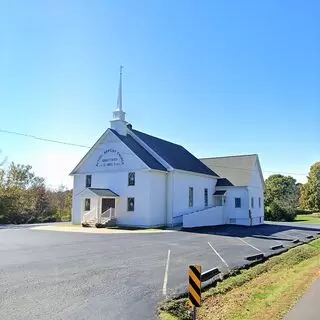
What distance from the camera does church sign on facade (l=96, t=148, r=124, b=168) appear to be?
34.0 meters

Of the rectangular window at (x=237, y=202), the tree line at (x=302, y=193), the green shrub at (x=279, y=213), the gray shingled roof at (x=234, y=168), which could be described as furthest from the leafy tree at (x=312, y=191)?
the rectangular window at (x=237, y=202)

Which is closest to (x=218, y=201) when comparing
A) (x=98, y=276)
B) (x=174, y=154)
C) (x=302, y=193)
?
(x=174, y=154)

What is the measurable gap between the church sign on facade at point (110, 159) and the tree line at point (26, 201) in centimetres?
1368

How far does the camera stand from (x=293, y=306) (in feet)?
26.5

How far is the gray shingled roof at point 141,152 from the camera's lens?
32.5 metres

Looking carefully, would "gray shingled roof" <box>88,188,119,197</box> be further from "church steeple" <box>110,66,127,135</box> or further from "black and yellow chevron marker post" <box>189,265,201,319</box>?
"black and yellow chevron marker post" <box>189,265,201,319</box>

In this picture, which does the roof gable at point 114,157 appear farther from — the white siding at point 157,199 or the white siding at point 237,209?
the white siding at point 237,209

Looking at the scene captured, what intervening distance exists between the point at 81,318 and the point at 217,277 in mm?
5338

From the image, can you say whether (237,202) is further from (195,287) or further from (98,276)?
(195,287)

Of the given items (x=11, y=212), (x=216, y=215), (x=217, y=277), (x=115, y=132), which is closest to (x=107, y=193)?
(x=115, y=132)

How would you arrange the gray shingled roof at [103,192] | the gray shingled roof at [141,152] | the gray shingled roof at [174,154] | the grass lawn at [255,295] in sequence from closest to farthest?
the grass lawn at [255,295] → the gray shingled roof at [103,192] → the gray shingled roof at [141,152] → the gray shingled roof at [174,154]

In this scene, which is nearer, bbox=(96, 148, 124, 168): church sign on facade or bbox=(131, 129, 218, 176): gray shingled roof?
bbox=(96, 148, 124, 168): church sign on facade

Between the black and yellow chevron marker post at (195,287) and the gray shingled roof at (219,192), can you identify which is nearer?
the black and yellow chevron marker post at (195,287)

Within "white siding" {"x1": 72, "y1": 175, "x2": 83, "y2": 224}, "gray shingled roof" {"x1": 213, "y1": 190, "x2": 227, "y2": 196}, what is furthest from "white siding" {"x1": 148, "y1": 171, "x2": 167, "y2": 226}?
"gray shingled roof" {"x1": 213, "y1": 190, "x2": 227, "y2": 196}
